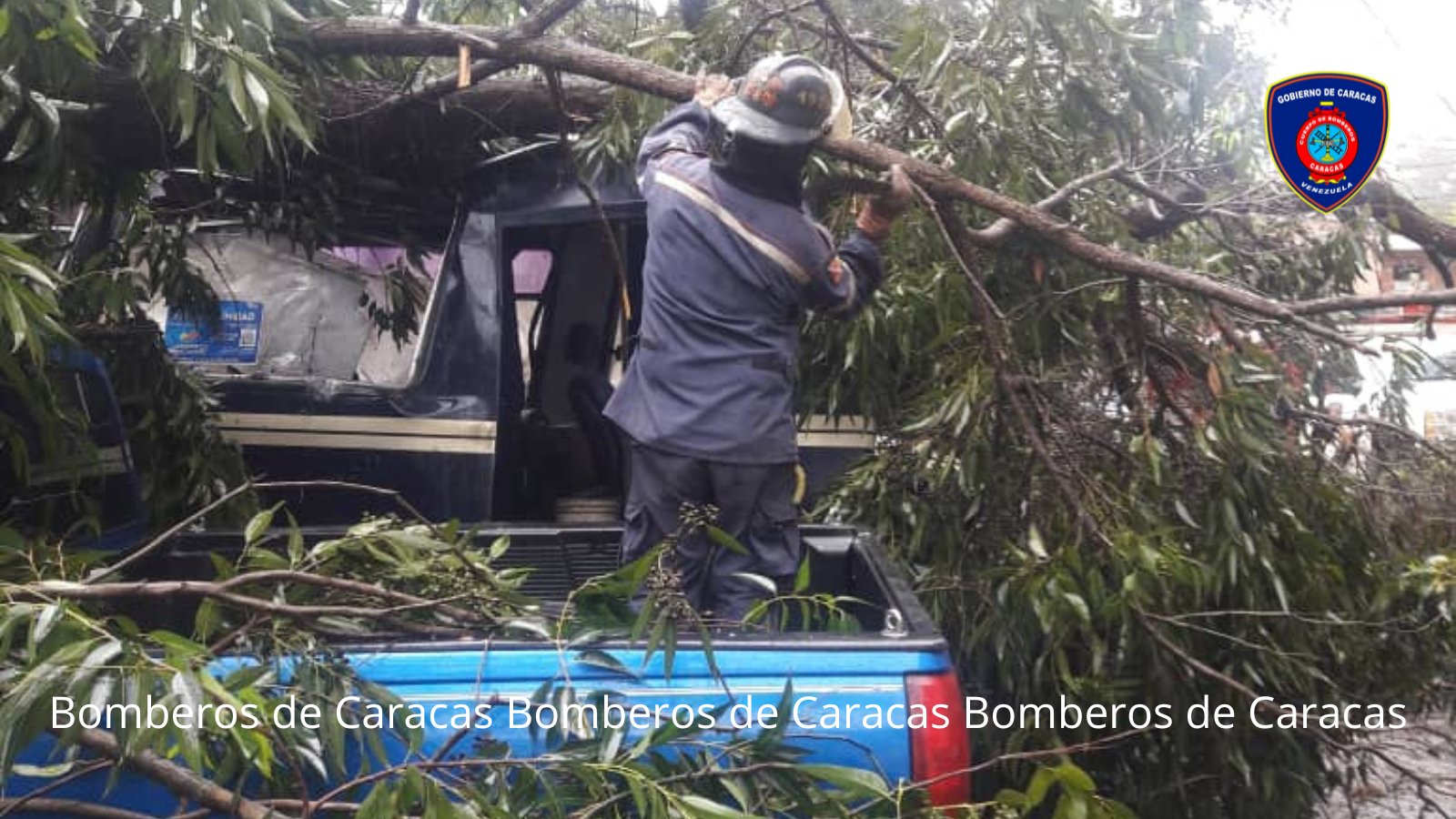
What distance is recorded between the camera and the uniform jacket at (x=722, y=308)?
11.1ft

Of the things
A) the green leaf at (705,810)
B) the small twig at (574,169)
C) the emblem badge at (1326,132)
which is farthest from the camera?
the emblem badge at (1326,132)

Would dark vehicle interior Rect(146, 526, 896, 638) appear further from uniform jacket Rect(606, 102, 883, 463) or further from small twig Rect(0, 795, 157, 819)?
small twig Rect(0, 795, 157, 819)

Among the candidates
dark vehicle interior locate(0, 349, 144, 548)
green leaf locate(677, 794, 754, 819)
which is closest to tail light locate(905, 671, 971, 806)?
green leaf locate(677, 794, 754, 819)

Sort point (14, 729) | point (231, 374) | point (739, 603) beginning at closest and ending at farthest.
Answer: point (14, 729) → point (739, 603) → point (231, 374)

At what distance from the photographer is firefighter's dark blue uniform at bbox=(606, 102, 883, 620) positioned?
3.38 m

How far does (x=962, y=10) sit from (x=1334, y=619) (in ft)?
7.92

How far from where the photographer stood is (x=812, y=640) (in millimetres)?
2518

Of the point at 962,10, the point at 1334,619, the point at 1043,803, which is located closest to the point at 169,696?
the point at 1043,803

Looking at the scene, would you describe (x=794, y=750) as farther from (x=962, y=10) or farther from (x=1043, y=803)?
(x=962, y=10)

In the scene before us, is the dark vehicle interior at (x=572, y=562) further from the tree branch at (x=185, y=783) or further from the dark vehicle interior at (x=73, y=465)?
the tree branch at (x=185, y=783)

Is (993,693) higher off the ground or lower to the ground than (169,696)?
lower

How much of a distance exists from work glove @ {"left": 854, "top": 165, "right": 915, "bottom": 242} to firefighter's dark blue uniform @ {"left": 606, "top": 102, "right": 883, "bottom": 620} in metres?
0.19

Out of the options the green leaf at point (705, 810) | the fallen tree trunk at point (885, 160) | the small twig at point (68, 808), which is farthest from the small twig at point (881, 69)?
the small twig at point (68, 808)

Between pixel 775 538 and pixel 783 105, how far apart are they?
1136 millimetres
